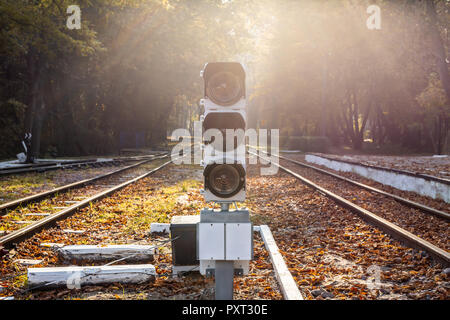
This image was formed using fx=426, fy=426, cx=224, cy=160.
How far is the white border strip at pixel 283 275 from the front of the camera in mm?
3976

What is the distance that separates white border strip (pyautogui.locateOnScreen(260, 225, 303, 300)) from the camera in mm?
3976

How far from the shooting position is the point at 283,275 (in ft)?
14.8

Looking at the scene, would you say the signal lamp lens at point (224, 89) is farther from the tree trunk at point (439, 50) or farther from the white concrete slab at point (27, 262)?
the tree trunk at point (439, 50)

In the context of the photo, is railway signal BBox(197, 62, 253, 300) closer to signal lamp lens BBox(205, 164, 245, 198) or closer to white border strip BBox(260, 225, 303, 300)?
signal lamp lens BBox(205, 164, 245, 198)

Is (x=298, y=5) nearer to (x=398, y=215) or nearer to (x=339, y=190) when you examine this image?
(x=339, y=190)

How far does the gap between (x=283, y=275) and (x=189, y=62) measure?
29669 millimetres

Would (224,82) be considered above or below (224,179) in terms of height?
above

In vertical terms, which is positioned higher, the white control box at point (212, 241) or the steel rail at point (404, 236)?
the white control box at point (212, 241)

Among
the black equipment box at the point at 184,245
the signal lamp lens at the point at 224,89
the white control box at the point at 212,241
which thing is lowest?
the black equipment box at the point at 184,245

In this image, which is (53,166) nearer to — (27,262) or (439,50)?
(27,262)

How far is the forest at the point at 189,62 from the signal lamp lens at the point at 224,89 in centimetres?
1273

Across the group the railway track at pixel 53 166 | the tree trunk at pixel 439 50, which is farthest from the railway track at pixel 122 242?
the tree trunk at pixel 439 50

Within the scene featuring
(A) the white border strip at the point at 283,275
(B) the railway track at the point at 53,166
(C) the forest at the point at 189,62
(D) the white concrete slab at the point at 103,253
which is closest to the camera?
(A) the white border strip at the point at 283,275

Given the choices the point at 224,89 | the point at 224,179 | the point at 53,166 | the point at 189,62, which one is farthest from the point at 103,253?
the point at 189,62
